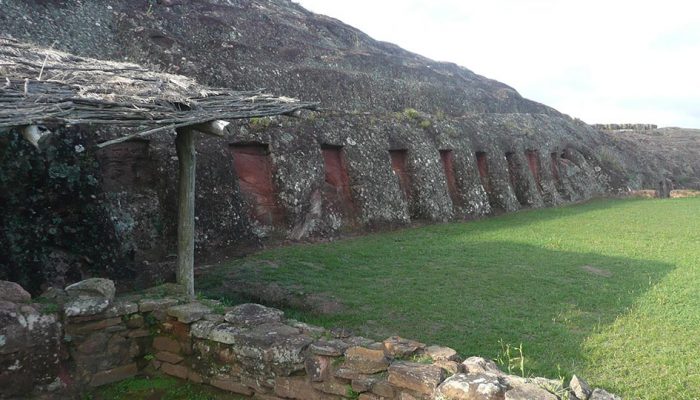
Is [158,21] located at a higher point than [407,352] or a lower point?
higher

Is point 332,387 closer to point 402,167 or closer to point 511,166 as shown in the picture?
point 402,167

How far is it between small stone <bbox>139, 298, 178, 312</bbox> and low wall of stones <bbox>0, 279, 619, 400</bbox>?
0.04 feet

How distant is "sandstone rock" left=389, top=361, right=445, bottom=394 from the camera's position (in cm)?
493

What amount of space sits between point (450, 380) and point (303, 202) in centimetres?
969

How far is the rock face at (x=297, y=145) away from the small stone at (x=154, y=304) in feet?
8.77

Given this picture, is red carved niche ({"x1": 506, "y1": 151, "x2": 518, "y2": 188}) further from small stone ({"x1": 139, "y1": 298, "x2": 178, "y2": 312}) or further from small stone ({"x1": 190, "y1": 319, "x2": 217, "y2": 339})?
small stone ({"x1": 190, "y1": 319, "x2": 217, "y2": 339})

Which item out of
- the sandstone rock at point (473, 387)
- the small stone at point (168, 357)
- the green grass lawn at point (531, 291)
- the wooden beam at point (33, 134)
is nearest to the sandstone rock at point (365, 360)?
the sandstone rock at point (473, 387)

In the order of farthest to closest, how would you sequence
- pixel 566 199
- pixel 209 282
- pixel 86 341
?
pixel 566 199 < pixel 209 282 < pixel 86 341

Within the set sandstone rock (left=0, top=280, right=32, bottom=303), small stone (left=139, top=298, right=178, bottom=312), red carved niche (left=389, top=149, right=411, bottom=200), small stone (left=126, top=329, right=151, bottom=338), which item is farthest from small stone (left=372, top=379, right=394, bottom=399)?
red carved niche (left=389, top=149, right=411, bottom=200)

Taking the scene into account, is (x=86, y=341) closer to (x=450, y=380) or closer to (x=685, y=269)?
(x=450, y=380)

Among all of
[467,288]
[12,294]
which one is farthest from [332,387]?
[467,288]

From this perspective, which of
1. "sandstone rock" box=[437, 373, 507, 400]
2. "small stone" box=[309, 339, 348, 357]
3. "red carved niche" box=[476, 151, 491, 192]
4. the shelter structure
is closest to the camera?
"sandstone rock" box=[437, 373, 507, 400]

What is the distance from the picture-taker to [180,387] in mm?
6609

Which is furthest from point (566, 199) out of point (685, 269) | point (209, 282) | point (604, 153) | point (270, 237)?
point (209, 282)
